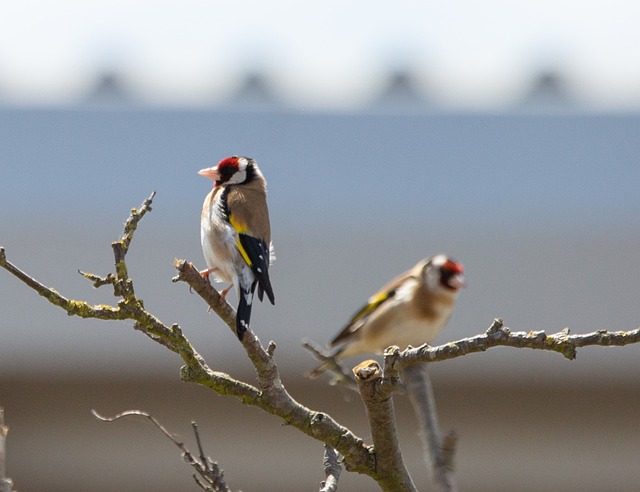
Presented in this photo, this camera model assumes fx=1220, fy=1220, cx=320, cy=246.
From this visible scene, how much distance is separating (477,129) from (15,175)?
9.42 ft

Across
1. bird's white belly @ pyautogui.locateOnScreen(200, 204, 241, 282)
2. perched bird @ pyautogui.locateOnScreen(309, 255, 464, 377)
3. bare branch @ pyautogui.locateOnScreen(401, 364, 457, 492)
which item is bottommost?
bare branch @ pyautogui.locateOnScreen(401, 364, 457, 492)

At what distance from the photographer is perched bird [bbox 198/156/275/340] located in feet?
10.8

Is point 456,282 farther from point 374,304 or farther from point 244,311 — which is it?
point 244,311

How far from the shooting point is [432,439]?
7.01 feet

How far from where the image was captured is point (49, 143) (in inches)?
301

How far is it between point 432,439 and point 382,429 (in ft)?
0.31

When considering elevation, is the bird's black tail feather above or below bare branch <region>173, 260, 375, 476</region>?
above

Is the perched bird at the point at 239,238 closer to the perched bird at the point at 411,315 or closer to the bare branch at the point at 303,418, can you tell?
the bare branch at the point at 303,418

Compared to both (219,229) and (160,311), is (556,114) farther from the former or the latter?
(219,229)

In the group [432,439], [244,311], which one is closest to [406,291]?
[244,311]

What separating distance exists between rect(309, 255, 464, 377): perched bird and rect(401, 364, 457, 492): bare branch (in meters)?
2.84

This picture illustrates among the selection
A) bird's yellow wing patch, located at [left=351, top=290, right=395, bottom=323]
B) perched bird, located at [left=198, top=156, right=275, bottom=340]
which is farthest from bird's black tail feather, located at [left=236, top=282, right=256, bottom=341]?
bird's yellow wing patch, located at [left=351, top=290, right=395, bottom=323]

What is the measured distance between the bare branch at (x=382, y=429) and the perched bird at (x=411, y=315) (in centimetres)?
324

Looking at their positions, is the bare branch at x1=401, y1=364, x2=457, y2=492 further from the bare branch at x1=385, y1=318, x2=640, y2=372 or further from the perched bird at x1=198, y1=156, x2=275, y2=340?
the perched bird at x1=198, y1=156, x2=275, y2=340
